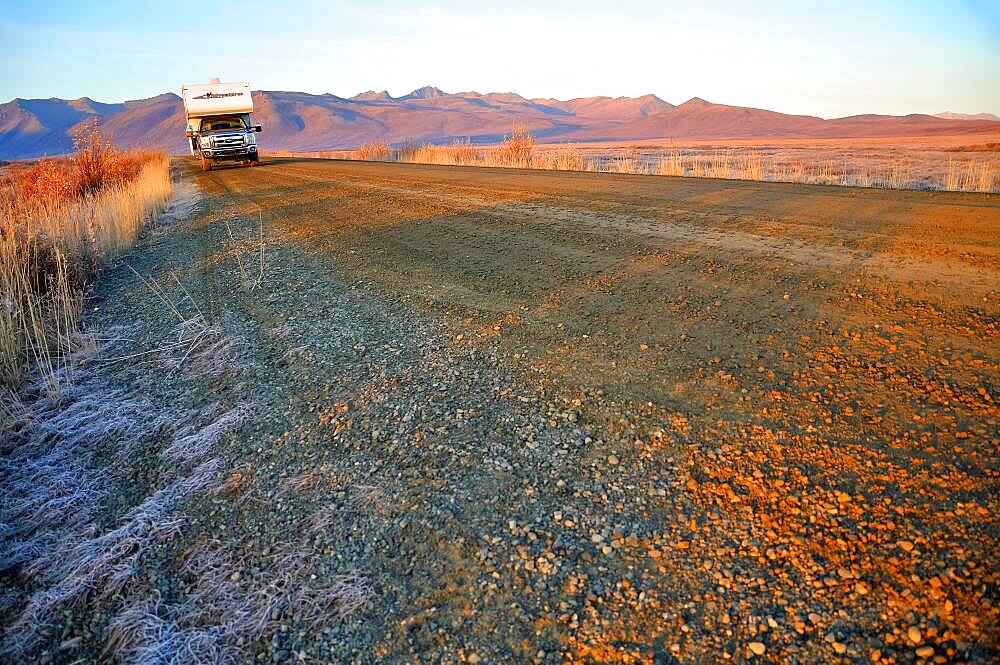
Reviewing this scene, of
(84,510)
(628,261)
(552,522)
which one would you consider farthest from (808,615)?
(628,261)

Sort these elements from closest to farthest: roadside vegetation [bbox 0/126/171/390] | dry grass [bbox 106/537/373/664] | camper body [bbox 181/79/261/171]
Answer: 1. dry grass [bbox 106/537/373/664]
2. roadside vegetation [bbox 0/126/171/390]
3. camper body [bbox 181/79/261/171]

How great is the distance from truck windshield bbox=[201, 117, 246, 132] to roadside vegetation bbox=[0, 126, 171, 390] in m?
11.7

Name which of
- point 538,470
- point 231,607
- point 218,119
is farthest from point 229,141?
point 231,607

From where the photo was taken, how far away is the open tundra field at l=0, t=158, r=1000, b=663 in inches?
92.4

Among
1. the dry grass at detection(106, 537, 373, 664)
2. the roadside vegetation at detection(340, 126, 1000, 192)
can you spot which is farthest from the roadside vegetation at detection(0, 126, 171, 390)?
the roadside vegetation at detection(340, 126, 1000, 192)

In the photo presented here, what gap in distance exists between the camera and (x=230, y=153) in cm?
2977

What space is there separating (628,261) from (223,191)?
15.6 m

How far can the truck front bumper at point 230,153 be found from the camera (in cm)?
2917

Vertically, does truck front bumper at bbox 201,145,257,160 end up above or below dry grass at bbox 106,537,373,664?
above

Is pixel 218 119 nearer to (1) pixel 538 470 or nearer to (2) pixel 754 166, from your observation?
(2) pixel 754 166

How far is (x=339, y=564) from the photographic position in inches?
108

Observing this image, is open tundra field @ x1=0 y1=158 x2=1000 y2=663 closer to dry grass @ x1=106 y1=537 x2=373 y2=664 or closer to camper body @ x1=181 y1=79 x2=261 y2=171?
dry grass @ x1=106 y1=537 x2=373 y2=664

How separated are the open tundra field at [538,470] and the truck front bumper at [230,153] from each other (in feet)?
84.6

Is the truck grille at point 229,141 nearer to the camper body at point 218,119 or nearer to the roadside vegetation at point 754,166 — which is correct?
the camper body at point 218,119
